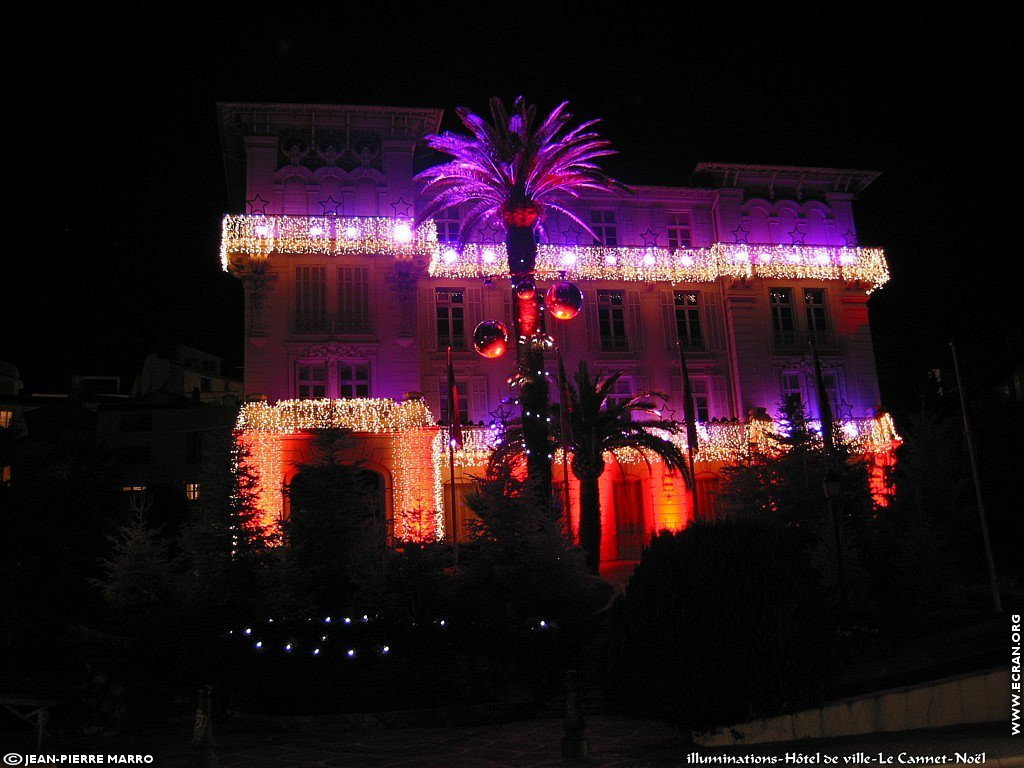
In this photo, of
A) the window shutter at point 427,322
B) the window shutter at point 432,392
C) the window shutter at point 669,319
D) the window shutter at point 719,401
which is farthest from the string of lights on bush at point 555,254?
the window shutter at point 719,401

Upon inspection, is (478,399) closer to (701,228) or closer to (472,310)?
(472,310)

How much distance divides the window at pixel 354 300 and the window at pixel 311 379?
165 cm

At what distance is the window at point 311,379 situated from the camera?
3094cm

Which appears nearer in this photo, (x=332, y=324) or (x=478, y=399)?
(x=332, y=324)

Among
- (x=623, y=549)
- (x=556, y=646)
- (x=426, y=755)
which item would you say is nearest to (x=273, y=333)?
(x=623, y=549)

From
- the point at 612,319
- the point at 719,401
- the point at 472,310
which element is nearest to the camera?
the point at 472,310

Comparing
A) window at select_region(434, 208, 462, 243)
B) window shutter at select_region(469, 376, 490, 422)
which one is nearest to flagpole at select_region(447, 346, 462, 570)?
window shutter at select_region(469, 376, 490, 422)

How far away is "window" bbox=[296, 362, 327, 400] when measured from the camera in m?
30.9

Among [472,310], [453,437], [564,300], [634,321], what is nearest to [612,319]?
[634,321]

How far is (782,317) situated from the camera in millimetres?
36750

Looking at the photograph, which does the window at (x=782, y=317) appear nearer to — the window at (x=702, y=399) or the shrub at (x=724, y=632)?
the window at (x=702, y=399)

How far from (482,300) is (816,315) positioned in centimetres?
1510

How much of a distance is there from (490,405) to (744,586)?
24147 millimetres

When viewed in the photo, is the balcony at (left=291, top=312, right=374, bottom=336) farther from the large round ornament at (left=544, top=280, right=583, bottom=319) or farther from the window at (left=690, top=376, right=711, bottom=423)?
the window at (left=690, top=376, right=711, bottom=423)
